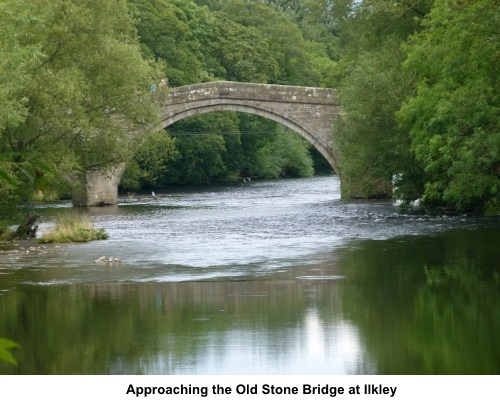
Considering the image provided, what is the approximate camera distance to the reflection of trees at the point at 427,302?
9.80 metres

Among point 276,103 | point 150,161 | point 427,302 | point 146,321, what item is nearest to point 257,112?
point 276,103

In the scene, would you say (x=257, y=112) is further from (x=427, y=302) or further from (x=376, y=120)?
(x=427, y=302)

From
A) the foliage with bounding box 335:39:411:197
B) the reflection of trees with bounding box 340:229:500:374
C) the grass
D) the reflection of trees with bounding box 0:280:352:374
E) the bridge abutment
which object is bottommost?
the reflection of trees with bounding box 340:229:500:374

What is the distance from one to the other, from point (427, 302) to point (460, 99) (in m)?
7.85

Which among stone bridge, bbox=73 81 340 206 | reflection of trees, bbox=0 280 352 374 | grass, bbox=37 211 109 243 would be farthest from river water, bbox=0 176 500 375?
stone bridge, bbox=73 81 340 206

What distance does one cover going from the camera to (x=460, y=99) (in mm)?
Answer: 20422

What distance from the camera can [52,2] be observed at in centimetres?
2448

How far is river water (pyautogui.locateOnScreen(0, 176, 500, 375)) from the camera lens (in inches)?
391

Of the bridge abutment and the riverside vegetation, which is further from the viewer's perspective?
the bridge abutment

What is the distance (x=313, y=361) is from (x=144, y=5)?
42607 millimetres

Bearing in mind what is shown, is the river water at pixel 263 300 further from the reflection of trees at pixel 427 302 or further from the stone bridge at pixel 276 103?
the stone bridge at pixel 276 103

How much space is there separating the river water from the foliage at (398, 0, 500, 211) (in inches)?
51.2

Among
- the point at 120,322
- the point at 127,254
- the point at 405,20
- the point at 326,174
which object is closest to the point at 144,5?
the point at 326,174

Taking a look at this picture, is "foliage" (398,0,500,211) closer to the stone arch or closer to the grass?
the grass
